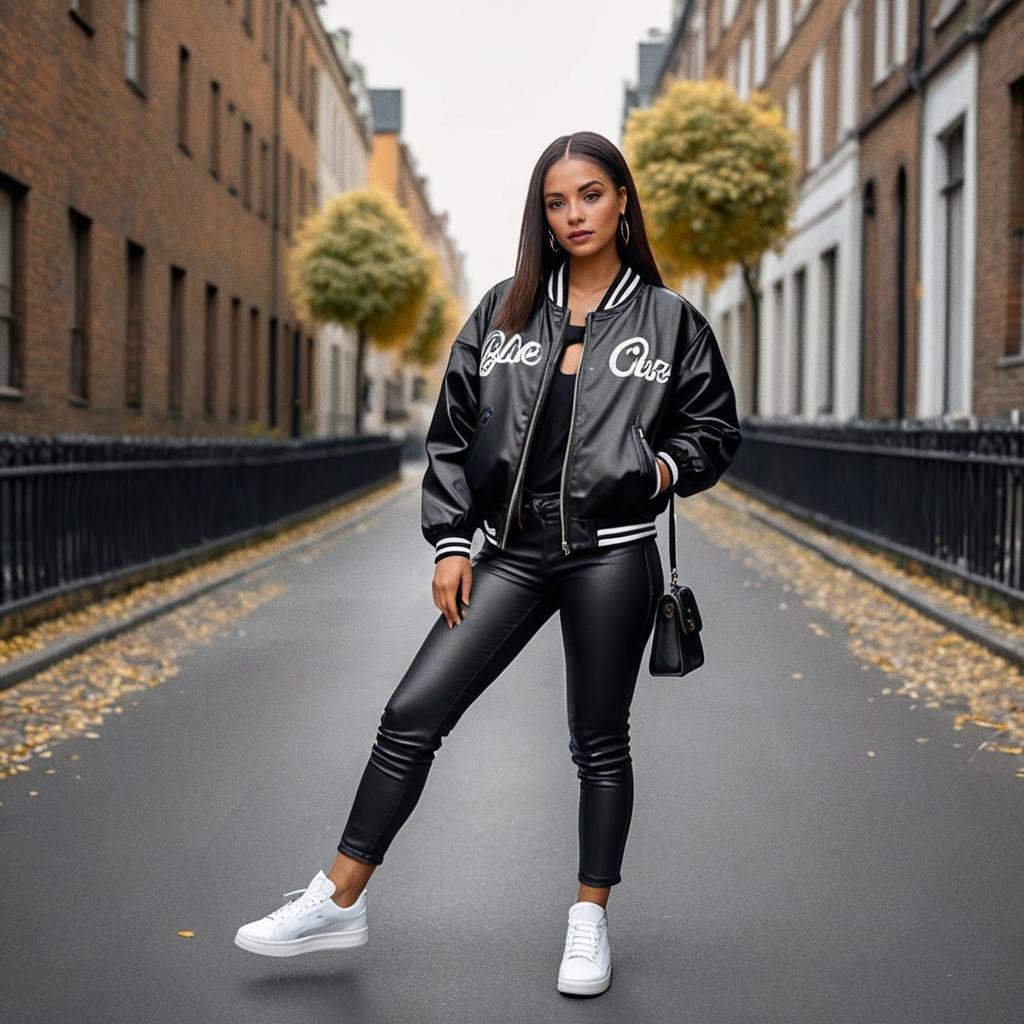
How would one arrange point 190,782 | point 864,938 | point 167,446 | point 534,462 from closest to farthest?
1. point 534,462
2. point 864,938
3. point 190,782
4. point 167,446

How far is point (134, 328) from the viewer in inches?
736

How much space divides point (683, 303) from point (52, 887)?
7.66ft

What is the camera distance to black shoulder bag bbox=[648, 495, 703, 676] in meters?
3.54

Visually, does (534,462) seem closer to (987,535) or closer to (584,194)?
(584,194)

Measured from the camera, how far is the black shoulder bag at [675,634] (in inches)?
139

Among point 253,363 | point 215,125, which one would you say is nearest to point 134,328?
point 215,125

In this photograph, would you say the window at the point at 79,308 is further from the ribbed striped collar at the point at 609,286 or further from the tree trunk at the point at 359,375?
the tree trunk at the point at 359,375

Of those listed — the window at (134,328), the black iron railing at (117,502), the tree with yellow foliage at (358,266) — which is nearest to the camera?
the black iron railing at (117,502)

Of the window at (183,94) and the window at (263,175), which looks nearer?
the window at (183,94)

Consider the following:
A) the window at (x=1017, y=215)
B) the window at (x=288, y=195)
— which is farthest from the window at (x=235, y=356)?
the window at (x=1017, y=215)

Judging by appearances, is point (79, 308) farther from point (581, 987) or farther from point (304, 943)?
point (581, 987)

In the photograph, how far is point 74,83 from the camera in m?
15.1

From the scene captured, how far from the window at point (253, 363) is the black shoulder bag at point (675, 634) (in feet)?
80.7

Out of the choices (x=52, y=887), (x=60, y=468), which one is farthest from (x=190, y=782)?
(x=60, y=468)
